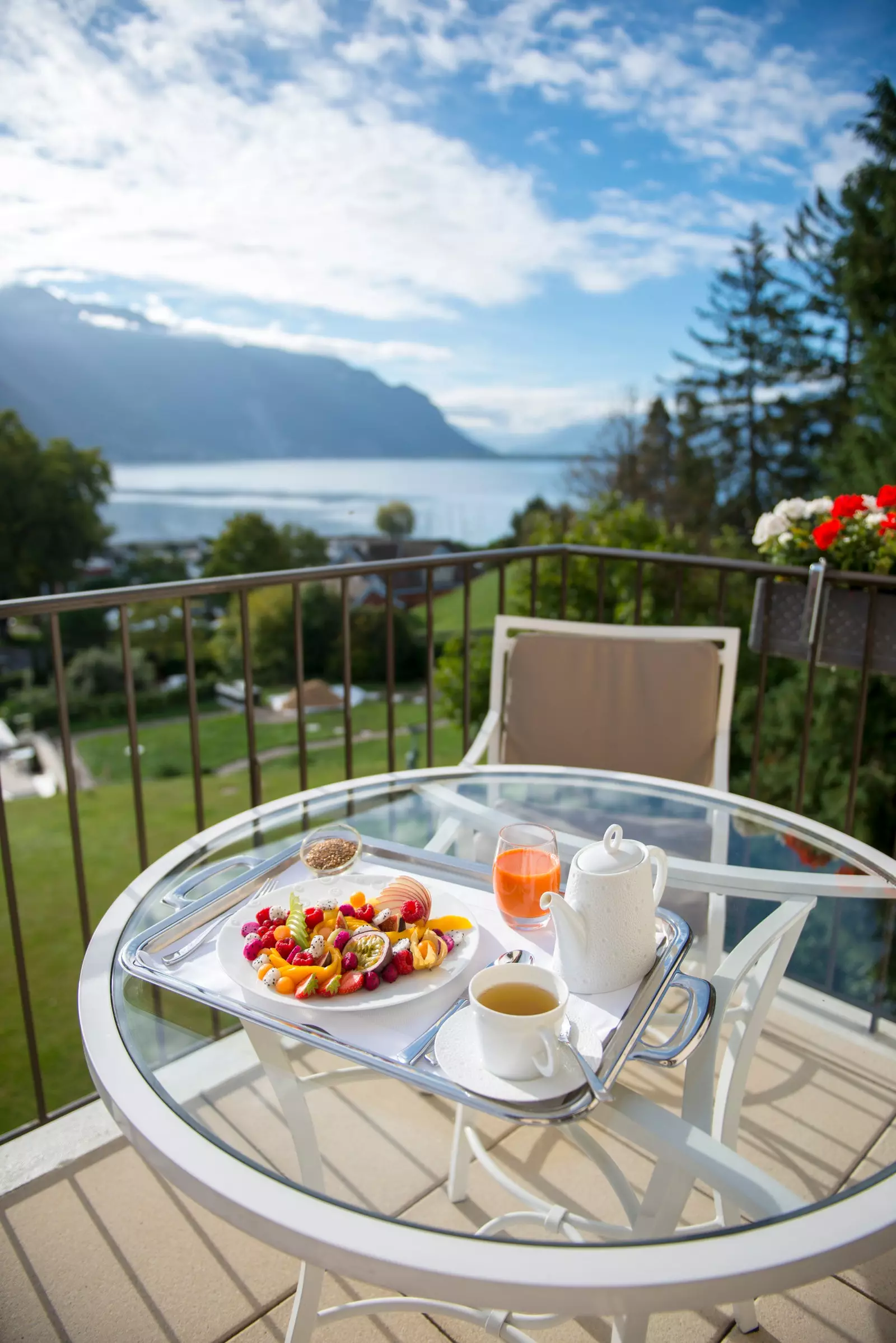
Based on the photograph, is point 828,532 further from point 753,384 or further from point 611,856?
point 753,384

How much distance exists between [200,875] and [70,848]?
85.7ft

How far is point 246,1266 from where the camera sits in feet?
4.69

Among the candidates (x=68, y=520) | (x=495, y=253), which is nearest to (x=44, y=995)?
(x=68, y=520)

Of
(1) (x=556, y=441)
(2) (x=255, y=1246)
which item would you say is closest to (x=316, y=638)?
(1) (x=556, y=441)

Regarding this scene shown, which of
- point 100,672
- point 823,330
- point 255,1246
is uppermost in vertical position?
point 823,330

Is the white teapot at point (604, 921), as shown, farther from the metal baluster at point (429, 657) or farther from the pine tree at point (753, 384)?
the pine tree at point (753, 384)

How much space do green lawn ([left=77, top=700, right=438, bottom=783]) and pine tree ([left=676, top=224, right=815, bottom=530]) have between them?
12.0 metres

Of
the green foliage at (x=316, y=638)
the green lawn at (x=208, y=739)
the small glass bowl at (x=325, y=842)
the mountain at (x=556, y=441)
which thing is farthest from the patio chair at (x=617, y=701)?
the green lawn at (x=208, y=739)

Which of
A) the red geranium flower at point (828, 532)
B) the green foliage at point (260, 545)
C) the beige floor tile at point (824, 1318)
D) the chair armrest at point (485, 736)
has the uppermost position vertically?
the red geranium flower at point (828, 532)

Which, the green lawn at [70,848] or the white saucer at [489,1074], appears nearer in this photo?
the white saucer at [489,1074]

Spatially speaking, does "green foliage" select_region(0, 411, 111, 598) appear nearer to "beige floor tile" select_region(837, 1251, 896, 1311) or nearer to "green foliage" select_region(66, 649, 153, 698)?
"green foliage" select_region(66, 649, 153, 698)

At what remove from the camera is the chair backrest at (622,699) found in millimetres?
2117

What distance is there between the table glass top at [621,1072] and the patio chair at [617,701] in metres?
0.45

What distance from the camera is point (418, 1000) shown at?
34.0 inches
